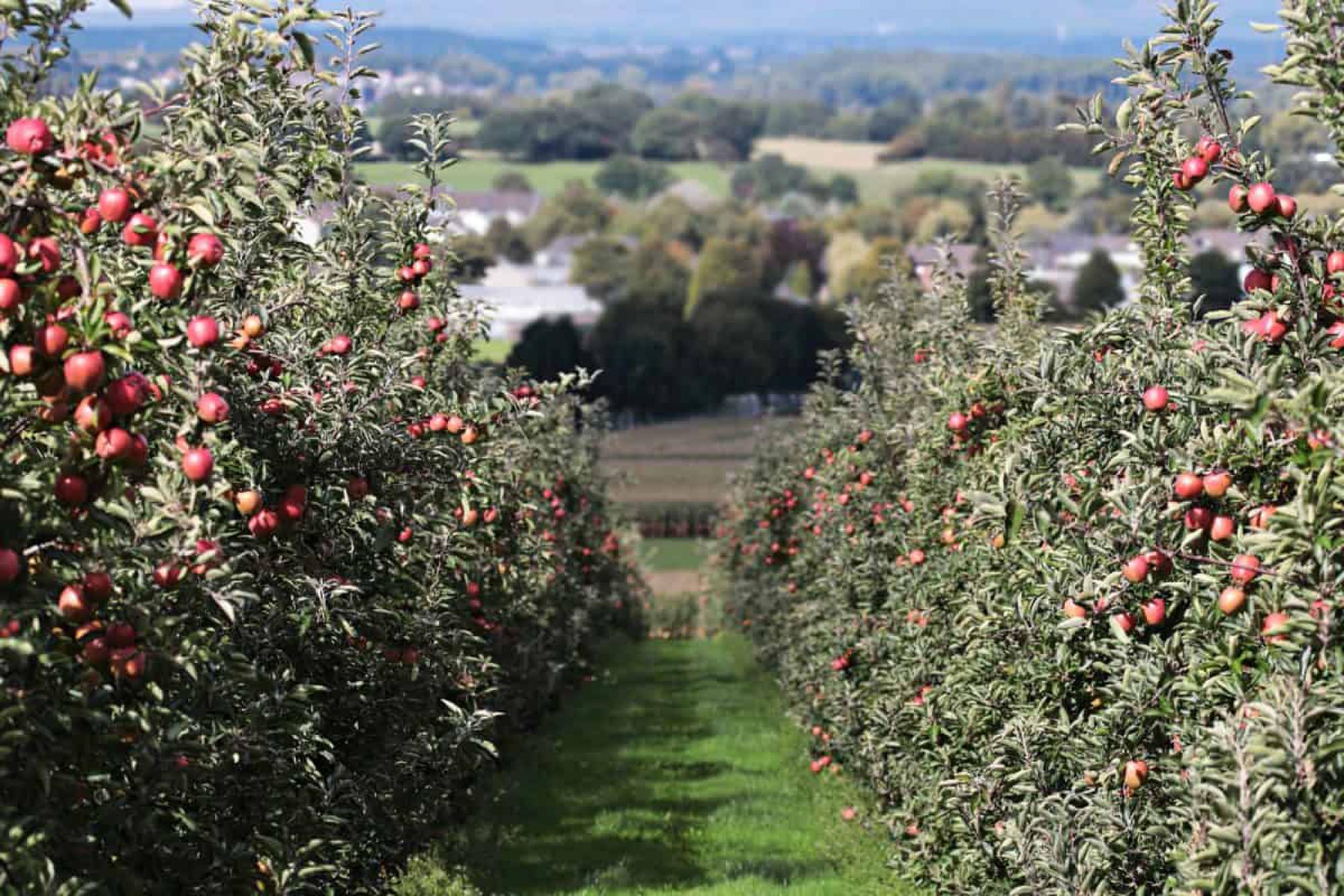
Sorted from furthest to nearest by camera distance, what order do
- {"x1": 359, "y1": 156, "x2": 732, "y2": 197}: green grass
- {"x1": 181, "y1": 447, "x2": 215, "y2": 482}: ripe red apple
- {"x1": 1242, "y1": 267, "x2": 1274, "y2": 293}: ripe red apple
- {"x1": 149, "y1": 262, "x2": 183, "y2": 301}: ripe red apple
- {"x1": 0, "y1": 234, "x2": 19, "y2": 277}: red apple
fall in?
1. {"x1": 359, "y1": 156, "x2": 732, "y2": 197}: green grass
2. {"x1": 1242, "y1": 267, "x2": 1274, "y2": 293}: ripe red apple
3. {"x1": 181, "y1": 447, "x2": 215, "y2": 482}: ripe red apple
4. {"x1": 149, "y1": 262, "x2": 183, "y2": 301}: ripe red apple
5. {"x1": 0, "y1": 234, "x2": 19, "y2": 277}: red apple

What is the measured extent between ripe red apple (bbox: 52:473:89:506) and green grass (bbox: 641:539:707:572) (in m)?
43.5

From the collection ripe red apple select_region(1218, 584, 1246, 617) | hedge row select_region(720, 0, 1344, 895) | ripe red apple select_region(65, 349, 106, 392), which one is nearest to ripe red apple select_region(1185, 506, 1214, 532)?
hedge row select_region(720, 0, 1344, 895)

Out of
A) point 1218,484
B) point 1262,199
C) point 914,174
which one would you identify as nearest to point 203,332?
point 1218,484

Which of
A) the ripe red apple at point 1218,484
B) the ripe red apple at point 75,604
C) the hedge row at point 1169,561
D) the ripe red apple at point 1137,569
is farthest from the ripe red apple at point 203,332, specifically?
the ripe red apple at point 1218,484

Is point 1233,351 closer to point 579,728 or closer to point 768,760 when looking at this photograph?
point 768,760

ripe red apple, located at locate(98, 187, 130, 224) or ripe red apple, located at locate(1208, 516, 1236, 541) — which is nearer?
ripe red apple, located at locate(98, 187, 130, 224)

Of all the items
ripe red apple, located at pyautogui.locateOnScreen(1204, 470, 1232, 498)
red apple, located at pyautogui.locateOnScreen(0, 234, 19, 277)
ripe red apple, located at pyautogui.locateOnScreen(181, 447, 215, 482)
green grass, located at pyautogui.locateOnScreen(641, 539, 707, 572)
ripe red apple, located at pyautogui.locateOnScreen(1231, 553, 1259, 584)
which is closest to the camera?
red apple, located at pyautogui.locateOnScreen(0, 234, 19, 277)

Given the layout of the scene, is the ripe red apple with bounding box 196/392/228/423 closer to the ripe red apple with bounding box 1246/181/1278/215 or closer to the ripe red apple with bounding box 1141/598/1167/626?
the ripe red apple with bounding box 1141/598/1167/626

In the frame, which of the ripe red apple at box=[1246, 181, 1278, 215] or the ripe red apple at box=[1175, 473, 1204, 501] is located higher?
the ripe red apple at box=[1246, 181, 1278, 215]

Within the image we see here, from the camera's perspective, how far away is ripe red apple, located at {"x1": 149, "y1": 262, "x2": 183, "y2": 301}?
4273 mm

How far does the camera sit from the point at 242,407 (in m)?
5.69

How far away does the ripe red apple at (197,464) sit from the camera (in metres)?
4.38

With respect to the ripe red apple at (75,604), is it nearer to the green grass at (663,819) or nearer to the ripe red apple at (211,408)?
the ripe red apple at (211,408)

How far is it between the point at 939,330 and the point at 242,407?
7668 millimetres
